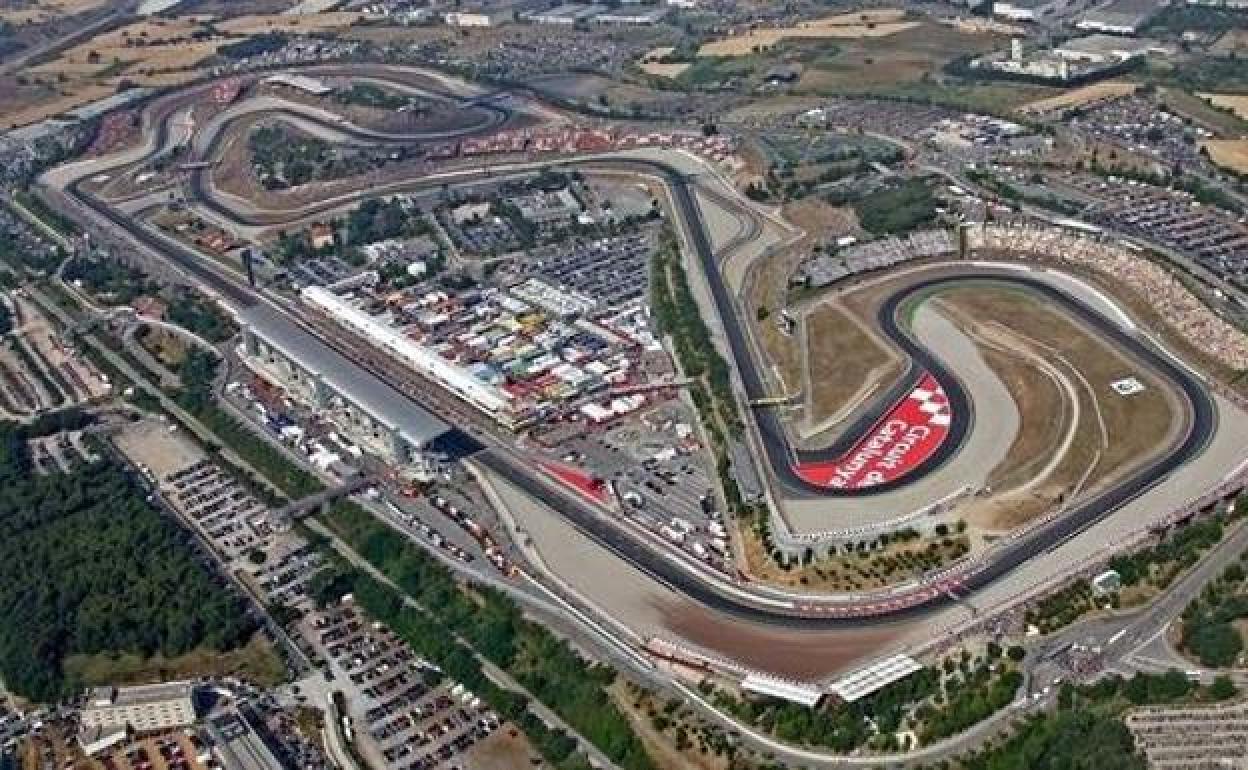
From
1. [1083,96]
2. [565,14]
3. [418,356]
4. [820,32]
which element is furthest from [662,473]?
[565,14]

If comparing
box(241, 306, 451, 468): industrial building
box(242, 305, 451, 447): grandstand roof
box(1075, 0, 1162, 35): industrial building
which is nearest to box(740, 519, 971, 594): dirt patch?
box(242, 305, 451, 447): grandstand roof

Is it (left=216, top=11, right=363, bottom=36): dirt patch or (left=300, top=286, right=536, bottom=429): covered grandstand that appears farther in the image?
(left=216, top=11, right=363, bottom=36): dirt patch

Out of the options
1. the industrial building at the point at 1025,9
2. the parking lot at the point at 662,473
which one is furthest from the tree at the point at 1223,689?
the industrial building at the point at 1025,9

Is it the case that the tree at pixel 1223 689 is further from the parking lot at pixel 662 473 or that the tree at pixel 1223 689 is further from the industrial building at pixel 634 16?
the industrial building at pixel 634 16

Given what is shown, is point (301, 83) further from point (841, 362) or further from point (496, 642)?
point (496, 642)

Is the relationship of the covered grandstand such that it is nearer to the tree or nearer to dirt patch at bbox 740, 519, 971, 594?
dirt patch at bbox 740, 519, 971, 594
